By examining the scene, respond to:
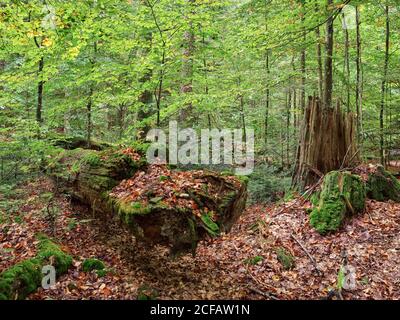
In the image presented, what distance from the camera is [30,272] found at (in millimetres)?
5117

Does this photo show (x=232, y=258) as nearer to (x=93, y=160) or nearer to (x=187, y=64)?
(x=93, y=160)

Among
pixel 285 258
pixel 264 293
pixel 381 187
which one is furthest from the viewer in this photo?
pixel 381 187

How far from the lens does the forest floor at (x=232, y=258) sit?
17.7 feet

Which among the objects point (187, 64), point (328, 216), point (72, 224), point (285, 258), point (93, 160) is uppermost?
A: point (187, 64)

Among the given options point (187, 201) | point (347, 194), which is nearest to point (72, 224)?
point (187, 201)

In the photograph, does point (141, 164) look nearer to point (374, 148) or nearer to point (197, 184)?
point (197, 184)

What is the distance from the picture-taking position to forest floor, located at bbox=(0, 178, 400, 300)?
540 centimetres

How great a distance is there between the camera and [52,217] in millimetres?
7637

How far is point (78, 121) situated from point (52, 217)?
7.96 meters

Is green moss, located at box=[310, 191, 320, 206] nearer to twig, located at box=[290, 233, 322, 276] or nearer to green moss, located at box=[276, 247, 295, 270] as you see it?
twig, located at box=[290, 233, 322, 276]
